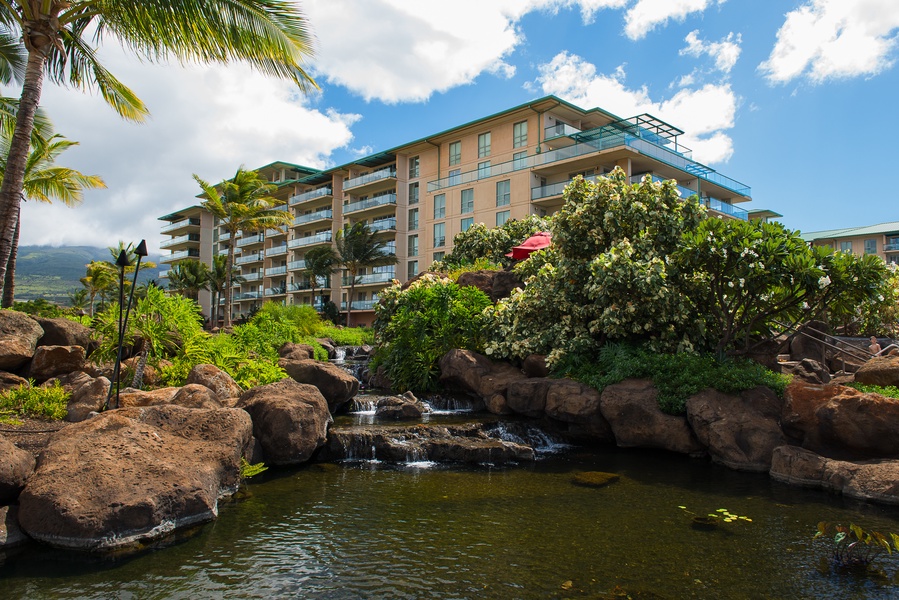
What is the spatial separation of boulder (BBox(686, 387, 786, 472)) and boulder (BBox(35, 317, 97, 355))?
1254cm

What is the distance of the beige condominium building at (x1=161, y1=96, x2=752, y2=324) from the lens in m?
36.1

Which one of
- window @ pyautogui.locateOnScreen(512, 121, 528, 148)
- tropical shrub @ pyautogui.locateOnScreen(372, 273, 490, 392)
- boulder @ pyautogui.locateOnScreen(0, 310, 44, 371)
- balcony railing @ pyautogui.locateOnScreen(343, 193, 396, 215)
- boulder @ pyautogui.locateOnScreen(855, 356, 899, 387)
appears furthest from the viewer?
balcony railing @ pyautogui.locateOnScreen(343, 193, 396, 215)

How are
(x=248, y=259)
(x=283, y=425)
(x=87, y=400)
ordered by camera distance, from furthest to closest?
(x=248, y=259), (x=87, y=400), (x=283, y=425)

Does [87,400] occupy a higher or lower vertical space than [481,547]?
higher

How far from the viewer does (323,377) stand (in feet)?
46.2

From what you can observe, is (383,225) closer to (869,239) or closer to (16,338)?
(16,338)

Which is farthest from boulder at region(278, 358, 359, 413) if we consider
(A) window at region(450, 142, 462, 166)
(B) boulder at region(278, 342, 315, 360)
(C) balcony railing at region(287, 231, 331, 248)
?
(C) balcony railing at region(287, 231, 331, 248)

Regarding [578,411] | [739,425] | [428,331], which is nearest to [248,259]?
[428,331]

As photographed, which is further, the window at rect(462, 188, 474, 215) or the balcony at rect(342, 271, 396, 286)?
the balcony at rect(342, 271, 396, 286)

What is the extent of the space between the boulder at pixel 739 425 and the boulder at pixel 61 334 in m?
12.5

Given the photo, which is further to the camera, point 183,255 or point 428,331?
point 183,255

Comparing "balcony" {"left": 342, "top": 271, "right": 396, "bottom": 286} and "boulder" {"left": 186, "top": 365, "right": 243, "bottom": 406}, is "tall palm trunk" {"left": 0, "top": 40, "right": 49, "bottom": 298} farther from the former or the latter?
"balcony" {"left": 342, "top": 271, "right": 396, "bottom": 286}

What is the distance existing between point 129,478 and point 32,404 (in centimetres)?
448

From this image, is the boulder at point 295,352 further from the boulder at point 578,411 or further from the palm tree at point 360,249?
the palm tree at point 360,249
